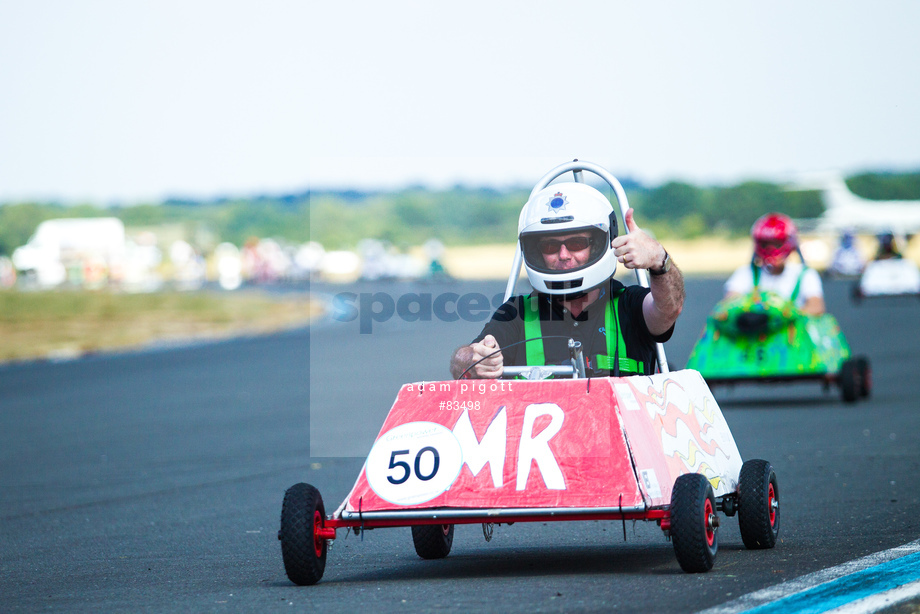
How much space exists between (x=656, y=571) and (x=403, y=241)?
5.30m

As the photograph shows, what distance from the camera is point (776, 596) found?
5191mm

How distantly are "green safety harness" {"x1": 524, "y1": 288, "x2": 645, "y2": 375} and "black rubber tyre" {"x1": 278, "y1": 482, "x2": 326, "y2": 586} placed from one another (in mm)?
1344

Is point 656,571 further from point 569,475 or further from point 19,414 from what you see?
point 19,414

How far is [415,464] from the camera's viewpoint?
233 inches

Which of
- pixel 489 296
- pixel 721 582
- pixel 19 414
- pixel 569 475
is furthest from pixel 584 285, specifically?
pixel 19 414

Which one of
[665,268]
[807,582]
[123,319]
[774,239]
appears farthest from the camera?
[123,319]

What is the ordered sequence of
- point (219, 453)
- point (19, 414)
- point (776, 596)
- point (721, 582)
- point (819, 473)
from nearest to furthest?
1. point (776, 596)
2. point (721, 582)
3. point (819, 473)
4. point (219, 453)
5. point (19, 414)

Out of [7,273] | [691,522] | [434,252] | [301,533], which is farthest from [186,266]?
[691,522]

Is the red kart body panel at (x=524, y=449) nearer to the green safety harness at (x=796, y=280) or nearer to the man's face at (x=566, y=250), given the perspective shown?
the man's face at (x=566, y=250)

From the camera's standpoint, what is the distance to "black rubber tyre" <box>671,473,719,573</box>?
5.50 meters

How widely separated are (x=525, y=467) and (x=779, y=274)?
32.4ft

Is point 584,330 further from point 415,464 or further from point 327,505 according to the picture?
point 327,505

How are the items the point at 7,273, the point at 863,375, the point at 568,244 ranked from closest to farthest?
1. the point at 568,244
2. the point at 863,375
3. the point at 7,273

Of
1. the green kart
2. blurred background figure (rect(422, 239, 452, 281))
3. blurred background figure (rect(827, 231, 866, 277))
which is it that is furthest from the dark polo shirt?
blurred background figure (rect(827, 231, 866, 277))
